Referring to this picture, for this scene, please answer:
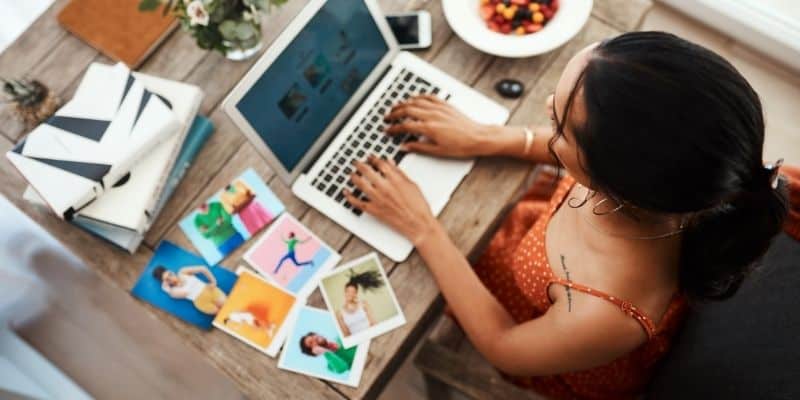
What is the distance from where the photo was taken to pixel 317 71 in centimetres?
124

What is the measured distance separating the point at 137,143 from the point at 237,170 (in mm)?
202

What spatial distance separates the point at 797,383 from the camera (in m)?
0.96

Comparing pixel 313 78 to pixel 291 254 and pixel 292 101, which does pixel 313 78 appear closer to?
pixel 292 101

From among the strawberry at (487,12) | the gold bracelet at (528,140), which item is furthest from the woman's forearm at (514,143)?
the strawberry at (487,12)

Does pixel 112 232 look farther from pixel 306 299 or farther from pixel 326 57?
pixel 326 57

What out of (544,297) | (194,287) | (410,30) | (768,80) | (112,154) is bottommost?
(768,80)

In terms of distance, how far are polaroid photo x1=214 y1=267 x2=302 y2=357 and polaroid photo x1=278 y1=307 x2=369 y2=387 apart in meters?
0.02

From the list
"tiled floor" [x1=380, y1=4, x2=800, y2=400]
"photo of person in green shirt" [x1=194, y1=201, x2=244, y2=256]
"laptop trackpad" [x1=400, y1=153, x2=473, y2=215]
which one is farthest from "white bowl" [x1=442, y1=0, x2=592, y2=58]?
"tiled floor" [x1=380, y1=4, x2=800, y2=400]

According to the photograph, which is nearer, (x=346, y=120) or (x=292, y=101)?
(x=292, y=101)

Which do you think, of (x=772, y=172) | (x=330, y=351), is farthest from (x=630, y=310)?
(x=330, y=351)

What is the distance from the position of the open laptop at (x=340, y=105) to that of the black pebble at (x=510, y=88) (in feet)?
0.12

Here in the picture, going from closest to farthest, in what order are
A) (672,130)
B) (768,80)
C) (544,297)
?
1. (672,130)
2. (544,297)
3. (768,80)

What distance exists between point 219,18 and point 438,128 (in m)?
0.48

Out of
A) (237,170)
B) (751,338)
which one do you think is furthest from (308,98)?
(751,338)
